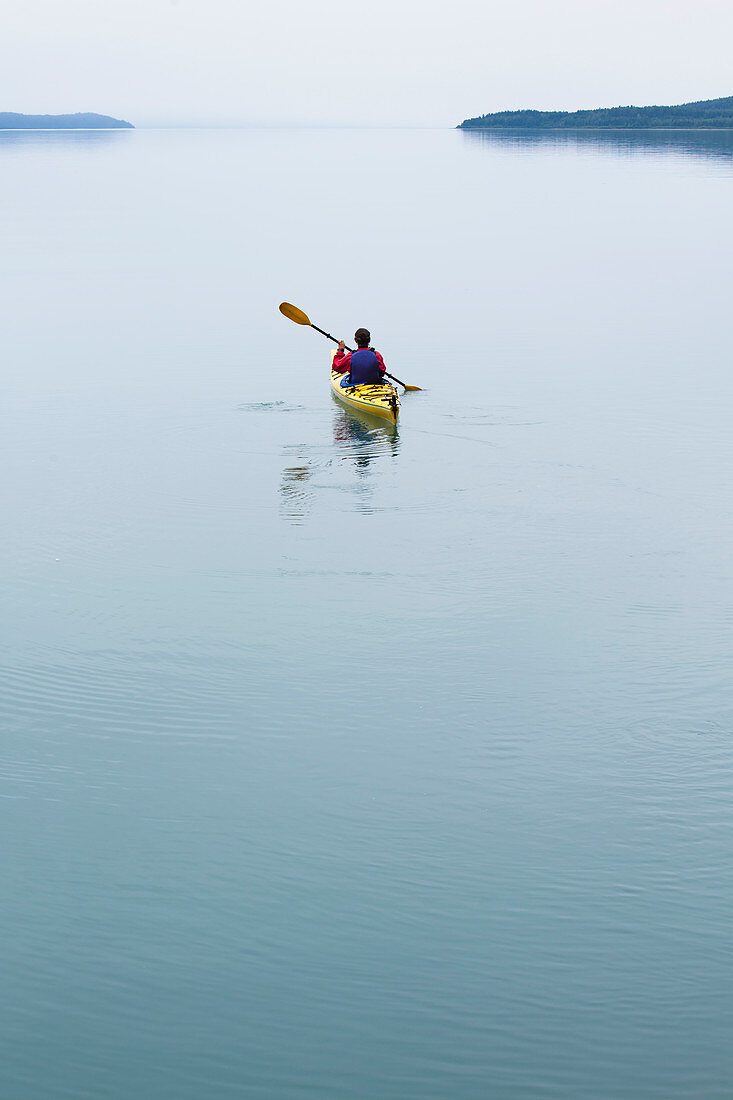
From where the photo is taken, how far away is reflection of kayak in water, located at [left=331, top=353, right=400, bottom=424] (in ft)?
61.2

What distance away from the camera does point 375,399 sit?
739 inches

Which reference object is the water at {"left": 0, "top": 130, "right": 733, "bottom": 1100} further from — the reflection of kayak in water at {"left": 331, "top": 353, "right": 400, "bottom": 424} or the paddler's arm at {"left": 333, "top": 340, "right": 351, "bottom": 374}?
the paddler's arm at {"left": 333, "top": 340, "right": 351, "bottom": 374}

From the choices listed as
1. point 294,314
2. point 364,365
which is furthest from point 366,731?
point 294,314

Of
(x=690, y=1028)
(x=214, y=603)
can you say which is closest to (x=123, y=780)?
(x=214, y=603)

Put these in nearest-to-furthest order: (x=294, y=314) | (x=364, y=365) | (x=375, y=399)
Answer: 1. (x=375, y=399)
2. (x=364, y=365)
3. (x=294, y=314)

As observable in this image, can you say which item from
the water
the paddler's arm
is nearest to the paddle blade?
the water

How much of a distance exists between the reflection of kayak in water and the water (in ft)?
1.05

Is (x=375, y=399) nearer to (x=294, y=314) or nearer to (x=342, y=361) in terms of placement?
(x=342, y=361)

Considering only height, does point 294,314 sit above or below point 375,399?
above

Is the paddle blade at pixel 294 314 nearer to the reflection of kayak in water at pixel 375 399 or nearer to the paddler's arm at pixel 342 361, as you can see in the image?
the paddler's arm at pixel 342 361

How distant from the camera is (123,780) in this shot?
27.8ft

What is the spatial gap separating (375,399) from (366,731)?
10313mm

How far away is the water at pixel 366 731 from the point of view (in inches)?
247

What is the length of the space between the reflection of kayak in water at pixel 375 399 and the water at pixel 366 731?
0.32 metres
